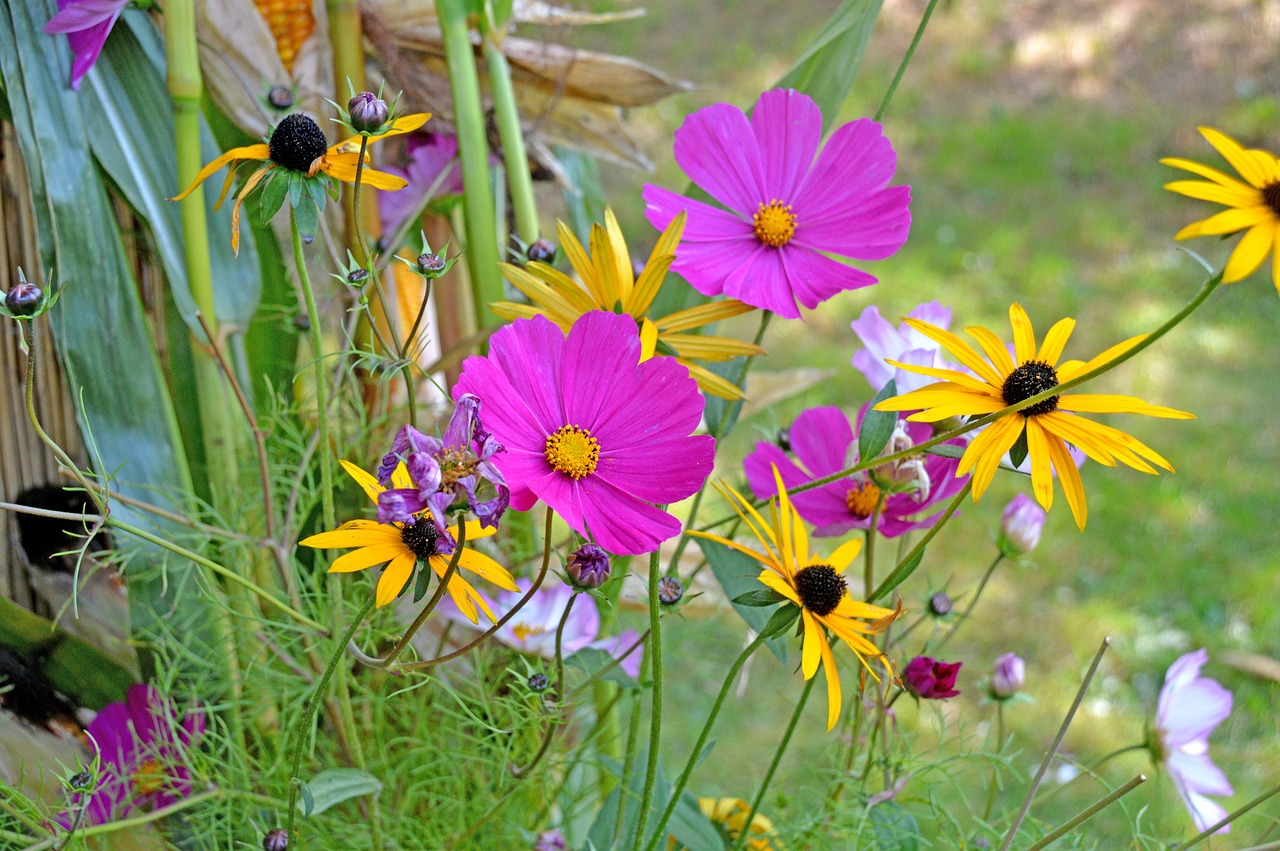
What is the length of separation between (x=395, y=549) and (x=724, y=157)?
6.6 inches

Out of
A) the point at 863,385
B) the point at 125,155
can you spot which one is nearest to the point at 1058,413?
the point at 125,155

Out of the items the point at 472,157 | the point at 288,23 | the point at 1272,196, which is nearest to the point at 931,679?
the point at 1272,196

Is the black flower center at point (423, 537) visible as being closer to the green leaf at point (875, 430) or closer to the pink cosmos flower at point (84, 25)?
the green leaf at point (875, 430)

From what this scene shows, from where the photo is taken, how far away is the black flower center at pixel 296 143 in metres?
0.27

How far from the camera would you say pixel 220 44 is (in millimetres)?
448

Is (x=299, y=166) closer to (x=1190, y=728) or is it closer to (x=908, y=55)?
(x=908, y=55)

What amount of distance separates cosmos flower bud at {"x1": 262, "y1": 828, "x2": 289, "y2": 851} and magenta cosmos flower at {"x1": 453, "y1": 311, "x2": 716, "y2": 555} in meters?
0.13

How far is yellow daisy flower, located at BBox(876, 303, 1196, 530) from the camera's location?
0.25 m

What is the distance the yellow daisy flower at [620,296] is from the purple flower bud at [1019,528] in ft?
0.47

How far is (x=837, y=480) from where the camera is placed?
36 cm

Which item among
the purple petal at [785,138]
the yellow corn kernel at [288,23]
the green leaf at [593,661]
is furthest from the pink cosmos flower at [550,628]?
the yellow corn kernel at [288,23]

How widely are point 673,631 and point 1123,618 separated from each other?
2.50 ft

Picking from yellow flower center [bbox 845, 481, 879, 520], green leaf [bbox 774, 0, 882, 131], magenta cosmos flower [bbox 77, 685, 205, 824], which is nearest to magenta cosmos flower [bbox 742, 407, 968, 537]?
yellow flower center [bbox 845, 481, 879, 520]

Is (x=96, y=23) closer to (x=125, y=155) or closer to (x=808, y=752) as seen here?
(x=125, y=155)
